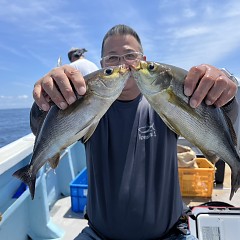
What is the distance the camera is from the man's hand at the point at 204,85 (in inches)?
56.8

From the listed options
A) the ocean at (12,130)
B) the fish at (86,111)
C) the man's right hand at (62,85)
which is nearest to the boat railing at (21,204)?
the fish at (86,111)

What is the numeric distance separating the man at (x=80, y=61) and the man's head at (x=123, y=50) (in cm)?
312

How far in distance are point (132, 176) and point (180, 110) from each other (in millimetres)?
727

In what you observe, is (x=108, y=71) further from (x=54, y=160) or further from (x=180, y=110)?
(x=54, y=160)

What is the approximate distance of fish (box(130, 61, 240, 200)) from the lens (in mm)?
1497

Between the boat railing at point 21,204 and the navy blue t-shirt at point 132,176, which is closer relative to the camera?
the navy blue t-shirt at point 132,176

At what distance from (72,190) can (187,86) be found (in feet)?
10.6

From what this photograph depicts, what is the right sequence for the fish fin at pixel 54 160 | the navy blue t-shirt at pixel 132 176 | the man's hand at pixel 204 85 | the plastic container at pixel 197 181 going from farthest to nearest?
1. the plastic container at pixel 197 181
2. the navy blue t-shirt at pixel 132 176
3. the fish fin at pixel 54 160
4. the man's hand at pixel 204 85

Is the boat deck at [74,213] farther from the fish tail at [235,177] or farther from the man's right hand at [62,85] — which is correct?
the man's right hand at [62,85]

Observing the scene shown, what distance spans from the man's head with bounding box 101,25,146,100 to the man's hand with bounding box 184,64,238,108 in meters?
0.69

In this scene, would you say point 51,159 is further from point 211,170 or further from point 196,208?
point 211,170

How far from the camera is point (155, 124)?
83.5 inches

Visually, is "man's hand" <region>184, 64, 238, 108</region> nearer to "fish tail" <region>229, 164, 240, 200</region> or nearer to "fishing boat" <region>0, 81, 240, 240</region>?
"fish tail" <region>229, 164, 240, 200</region>

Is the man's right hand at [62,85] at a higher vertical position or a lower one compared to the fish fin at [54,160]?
higher
